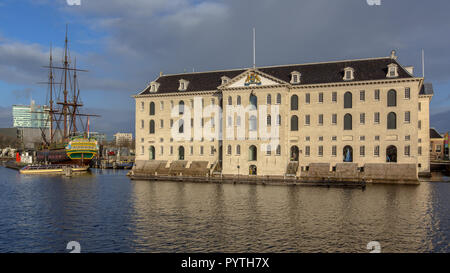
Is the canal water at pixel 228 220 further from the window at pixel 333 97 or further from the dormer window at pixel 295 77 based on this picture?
the dormer window at pixel 295 77

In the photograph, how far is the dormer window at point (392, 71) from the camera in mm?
57500

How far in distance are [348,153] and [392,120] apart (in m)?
7.99

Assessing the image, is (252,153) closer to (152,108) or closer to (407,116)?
(152,108)

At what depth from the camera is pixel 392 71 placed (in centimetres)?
5788

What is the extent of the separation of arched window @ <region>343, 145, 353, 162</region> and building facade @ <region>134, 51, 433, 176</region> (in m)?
0.15

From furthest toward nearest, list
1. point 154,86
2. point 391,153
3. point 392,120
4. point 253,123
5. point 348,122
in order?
point 154,86
point 253,123
point 348,122
point 391,153
point 392,120

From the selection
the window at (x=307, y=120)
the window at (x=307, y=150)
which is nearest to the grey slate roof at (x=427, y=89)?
the window at (x=307, y=120)

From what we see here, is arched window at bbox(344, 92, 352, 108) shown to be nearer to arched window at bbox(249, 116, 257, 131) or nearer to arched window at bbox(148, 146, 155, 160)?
arched window at bbox(249, 116, 257, 131)

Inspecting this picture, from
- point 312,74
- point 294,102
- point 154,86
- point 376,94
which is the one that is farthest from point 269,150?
point 154,86

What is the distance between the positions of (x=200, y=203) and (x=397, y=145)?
33531 mm

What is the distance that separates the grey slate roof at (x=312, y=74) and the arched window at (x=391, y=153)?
35.1 feet

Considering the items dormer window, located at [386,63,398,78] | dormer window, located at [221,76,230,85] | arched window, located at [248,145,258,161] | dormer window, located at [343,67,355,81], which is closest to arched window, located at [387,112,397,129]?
dormer window, located at [386,63,398,78]
